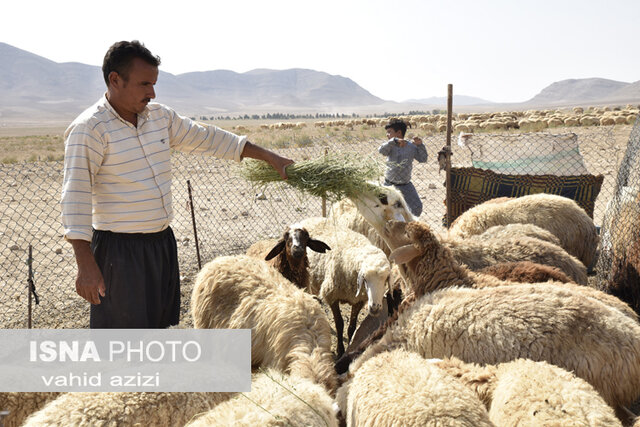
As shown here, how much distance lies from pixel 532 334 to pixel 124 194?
2.77 m

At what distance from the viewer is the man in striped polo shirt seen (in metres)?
2.77

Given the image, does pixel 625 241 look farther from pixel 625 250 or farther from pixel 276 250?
pixel 276 250

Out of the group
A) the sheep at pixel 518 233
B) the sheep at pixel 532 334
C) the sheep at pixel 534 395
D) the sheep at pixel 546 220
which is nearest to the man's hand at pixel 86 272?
the sheep at pixel 532 334

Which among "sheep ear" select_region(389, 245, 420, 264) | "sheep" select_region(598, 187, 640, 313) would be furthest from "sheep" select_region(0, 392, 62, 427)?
"sheep" select_region(598, 187, 640, 313)

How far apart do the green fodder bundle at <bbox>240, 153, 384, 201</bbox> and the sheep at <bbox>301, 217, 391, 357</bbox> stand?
3.38ft

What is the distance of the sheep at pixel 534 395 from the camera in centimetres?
239

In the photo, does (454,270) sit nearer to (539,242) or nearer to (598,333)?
(598,333)

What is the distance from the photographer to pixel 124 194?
9.95 ft

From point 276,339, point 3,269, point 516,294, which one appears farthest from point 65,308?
point 516,294

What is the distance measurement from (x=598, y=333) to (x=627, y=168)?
144 inches

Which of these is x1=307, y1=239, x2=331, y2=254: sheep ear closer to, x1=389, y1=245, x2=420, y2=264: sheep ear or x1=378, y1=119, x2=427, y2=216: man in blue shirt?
x1=389, y1=245, x2=420, y2=264: sheep ear

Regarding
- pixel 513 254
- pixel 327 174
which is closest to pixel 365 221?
pixel 513 254

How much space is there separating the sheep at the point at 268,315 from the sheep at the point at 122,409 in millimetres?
648

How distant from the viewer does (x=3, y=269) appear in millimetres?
7953
